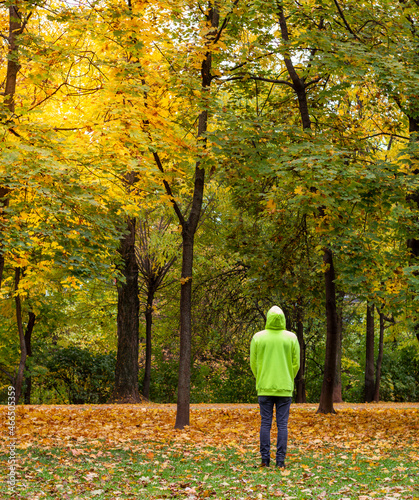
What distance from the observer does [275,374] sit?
6469 mm

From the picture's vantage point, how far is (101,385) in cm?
2108

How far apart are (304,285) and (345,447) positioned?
5.84m

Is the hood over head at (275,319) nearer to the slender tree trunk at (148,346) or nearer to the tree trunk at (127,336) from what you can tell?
the tree trunk at (127,336)

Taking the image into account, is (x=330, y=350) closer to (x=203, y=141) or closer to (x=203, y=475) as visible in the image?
(x=203, y=141)

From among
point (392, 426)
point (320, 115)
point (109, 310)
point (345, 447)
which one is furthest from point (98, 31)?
point (109, 310)

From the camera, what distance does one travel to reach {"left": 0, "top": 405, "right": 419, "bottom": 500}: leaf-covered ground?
5.25 metres

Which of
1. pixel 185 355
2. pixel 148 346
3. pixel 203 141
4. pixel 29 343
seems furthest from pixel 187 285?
pixel 29 343

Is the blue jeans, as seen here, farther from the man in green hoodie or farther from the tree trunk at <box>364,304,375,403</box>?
the tree trunk at <box>364,304,375,403</box>

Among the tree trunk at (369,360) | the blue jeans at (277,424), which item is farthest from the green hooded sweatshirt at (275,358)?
the tree trunk at (369,360)

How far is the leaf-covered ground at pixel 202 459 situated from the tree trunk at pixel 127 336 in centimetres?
519

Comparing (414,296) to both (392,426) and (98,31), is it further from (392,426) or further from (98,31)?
(98,31)

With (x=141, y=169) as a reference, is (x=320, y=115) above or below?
above

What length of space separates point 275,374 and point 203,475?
4.52 feet

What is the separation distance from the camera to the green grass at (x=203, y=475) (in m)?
5.13
